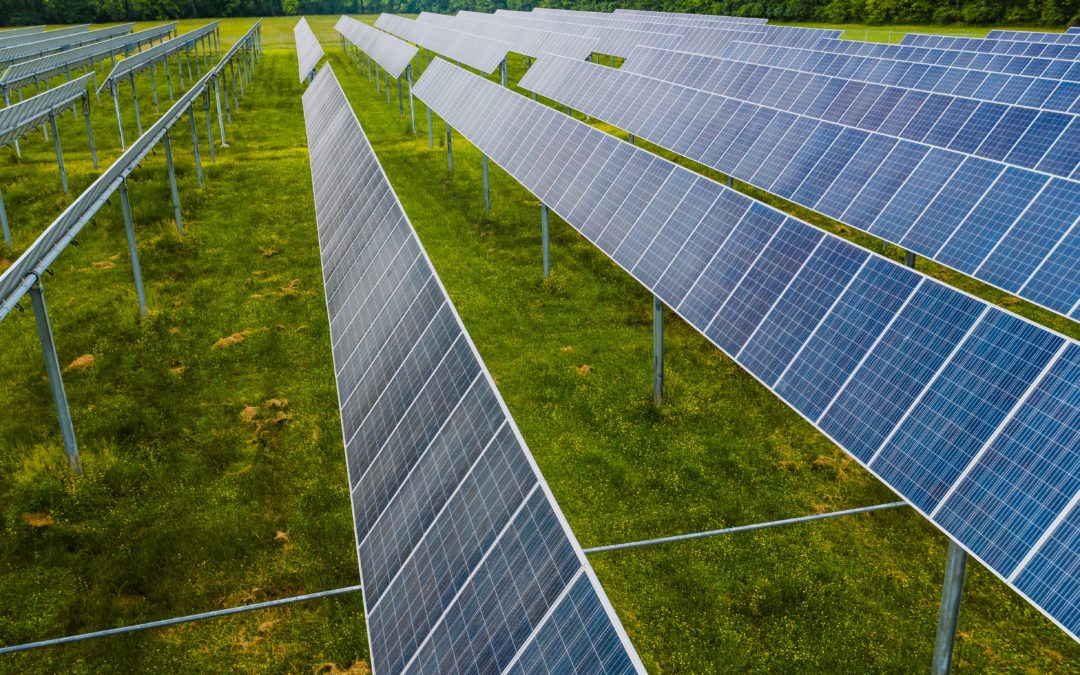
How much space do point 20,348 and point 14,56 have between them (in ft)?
113

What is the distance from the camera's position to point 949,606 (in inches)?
333

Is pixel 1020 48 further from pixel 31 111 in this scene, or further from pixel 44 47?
pixel 44 47

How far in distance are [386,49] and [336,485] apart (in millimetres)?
40822

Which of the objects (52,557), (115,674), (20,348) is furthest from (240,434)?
(20,348)

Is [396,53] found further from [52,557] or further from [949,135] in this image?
[52,557]

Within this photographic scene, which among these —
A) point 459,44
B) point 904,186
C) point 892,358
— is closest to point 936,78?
point 904,186

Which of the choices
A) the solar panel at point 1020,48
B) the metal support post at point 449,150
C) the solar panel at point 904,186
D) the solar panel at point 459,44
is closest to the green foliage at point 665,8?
the solar panel at point 1020,48

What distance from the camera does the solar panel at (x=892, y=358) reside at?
25.4 ft

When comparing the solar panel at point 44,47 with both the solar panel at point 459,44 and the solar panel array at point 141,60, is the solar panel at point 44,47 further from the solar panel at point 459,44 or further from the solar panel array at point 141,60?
the solar panel at point 459,44

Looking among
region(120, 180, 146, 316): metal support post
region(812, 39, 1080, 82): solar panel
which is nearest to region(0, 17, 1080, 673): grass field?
region(120, 180, 146, 316): metal support post

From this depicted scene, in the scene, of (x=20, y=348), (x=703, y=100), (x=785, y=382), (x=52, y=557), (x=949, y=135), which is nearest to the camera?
(x=785, y=382)

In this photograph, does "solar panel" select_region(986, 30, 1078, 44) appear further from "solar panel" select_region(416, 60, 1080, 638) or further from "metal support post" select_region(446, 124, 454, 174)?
"solar panel" select_region(416, 60, 1080, 638)

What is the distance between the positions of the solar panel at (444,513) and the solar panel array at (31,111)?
65.1 feet

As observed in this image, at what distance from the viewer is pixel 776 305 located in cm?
1238
